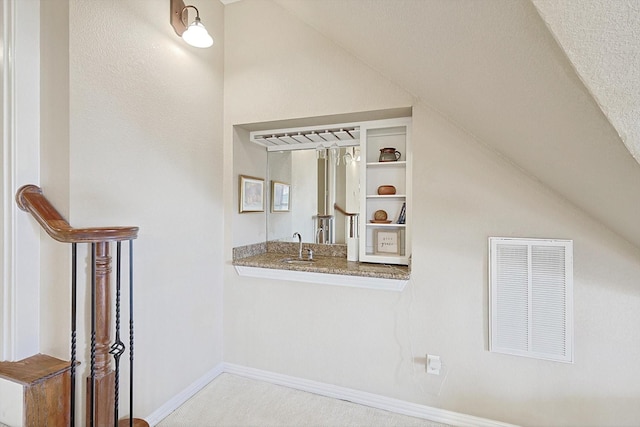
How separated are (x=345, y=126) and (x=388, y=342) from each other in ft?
5.10

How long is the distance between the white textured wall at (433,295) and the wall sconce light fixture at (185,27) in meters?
0.45

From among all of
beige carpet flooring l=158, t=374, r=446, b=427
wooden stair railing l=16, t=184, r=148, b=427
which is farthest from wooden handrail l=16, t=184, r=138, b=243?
beige carpet flooring l=158, t=374, r=446, b=427

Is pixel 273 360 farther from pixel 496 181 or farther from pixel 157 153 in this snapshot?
pixel 496 181

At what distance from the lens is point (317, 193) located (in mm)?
2570

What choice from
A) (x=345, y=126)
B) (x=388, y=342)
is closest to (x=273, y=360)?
(x=388, y=342)

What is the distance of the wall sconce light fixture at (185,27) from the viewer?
1.64 metres

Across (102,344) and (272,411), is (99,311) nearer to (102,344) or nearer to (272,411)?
(102,344)

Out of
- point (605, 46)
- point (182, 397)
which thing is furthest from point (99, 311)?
point (605, 46)

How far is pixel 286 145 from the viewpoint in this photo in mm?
2639

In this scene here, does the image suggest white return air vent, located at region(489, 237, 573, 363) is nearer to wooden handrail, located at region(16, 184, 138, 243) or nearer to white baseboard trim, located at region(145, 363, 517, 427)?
white baseboard trim, located at region(145, 363, 517, 427)

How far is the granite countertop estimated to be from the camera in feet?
6.20

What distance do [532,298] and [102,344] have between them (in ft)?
7.21

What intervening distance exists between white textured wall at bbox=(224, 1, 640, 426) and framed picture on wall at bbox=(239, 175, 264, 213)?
136 millimetres

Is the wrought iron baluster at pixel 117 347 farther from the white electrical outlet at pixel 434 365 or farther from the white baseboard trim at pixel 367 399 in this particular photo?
the white electrical outlet at pixel 434 365
